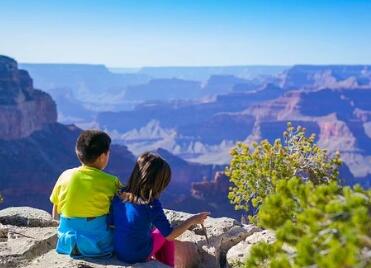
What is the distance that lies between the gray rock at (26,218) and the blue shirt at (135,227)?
3.25 m

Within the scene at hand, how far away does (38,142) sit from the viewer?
98.2m

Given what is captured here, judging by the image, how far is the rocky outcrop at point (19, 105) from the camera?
311ft

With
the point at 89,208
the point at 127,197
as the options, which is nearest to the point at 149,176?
the point at 127,197

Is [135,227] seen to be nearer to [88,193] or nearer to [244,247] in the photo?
[88,193]

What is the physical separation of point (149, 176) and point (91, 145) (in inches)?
31.9

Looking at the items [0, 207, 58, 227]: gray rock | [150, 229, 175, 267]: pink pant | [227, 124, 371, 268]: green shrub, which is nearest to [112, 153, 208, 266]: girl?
[150, 229, 175, 267]: pink pant

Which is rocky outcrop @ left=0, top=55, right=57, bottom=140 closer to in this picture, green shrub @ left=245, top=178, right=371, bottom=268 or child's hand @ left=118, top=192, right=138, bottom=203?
child's hand @ left=118, top=192, right=138, bottom=203

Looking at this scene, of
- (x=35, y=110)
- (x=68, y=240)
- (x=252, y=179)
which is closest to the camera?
(x=68, y=240)

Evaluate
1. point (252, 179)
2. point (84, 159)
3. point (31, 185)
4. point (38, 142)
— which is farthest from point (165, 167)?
point (38, 142)

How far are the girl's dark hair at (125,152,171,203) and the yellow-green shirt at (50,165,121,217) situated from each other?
438 mm

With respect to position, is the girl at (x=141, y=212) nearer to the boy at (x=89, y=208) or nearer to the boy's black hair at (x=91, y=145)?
the boy at (x=89, y=208)

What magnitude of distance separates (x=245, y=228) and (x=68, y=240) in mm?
3924

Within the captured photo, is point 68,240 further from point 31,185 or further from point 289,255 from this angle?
point 31,185

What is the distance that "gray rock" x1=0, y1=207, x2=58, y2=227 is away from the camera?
979 cm
